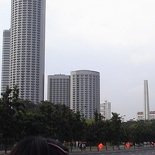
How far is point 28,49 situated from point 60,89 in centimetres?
2480

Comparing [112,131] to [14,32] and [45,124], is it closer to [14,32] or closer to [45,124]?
[45,124]

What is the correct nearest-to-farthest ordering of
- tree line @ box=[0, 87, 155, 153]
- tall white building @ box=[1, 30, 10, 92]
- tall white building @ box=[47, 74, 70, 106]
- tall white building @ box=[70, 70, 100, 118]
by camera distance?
1. tree line @ box=[0, 87, 155, 153]
2. tall white building @ box=[1, 30, 10, 92]
3. tall white building @ box=[70, 70, 100, 118]
4. tall white building @ box=[47, 74, 70, 106]

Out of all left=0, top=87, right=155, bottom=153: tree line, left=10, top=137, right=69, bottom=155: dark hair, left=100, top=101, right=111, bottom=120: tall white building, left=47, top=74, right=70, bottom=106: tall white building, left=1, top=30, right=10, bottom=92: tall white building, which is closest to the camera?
left=10, top=137, right=69, bottom=155: dark hair

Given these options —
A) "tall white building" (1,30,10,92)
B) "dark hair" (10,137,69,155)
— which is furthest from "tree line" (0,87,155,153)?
"tall white building" (1,30,10,92)

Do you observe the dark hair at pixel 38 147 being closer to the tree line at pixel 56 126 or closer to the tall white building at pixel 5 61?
the tree line at pixel 56 126

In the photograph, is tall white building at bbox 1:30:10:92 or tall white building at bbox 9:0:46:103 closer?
tall white building at bbox 9:0:46:103

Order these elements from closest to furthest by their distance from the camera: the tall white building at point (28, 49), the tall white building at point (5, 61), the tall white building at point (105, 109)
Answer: the tall white building at point (28, 49)
the tall white building at point (5, 61)
the tall white building at point (105, 109)

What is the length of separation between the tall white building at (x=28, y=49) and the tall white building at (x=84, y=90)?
16.8 metres

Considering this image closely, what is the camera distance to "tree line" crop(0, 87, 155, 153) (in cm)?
3306

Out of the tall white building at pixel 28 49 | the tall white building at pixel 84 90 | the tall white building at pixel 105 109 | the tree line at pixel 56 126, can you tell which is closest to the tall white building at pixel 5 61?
the tall white building at pixel 28 49

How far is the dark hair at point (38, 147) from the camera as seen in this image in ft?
4.93

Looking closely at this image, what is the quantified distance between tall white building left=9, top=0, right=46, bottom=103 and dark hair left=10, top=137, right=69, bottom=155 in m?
79.3

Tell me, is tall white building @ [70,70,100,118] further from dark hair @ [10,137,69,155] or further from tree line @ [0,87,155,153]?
dark hair @ [10,137,69,155]

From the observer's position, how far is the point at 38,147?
4.97 ft
